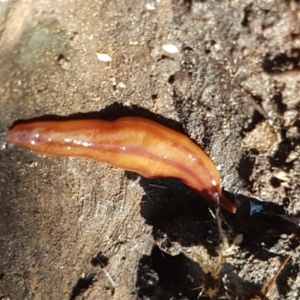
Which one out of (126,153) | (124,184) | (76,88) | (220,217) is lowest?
(220,217)

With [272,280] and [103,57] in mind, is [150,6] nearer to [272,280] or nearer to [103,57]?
[103,57]

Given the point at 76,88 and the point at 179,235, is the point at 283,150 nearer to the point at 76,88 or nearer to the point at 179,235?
the point at 179,235

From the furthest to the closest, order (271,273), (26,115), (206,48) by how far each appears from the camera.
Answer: (271,273)
(26,115)
(206,48)

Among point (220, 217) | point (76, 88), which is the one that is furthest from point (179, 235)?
Answer: point (76, 88)

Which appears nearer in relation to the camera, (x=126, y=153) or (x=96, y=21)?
(x=96, y=21)

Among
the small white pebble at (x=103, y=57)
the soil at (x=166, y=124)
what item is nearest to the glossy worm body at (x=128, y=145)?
the soil at (x=166, y=124)

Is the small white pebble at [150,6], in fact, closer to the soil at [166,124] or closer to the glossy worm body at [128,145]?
the soil at [166,124]

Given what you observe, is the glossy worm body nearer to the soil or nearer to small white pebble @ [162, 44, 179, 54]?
the soil
